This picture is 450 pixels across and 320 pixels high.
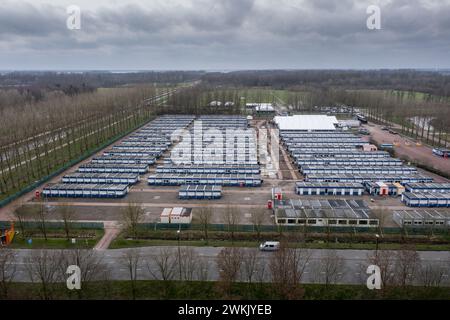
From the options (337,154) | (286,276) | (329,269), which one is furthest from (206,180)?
(286,276)

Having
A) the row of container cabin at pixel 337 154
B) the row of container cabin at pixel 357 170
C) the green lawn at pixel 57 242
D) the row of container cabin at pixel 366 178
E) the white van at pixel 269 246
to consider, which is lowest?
the green lawn at pixel 57 242

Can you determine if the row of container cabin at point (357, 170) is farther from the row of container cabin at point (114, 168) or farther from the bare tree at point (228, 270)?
the bare tree at point (228, 270)

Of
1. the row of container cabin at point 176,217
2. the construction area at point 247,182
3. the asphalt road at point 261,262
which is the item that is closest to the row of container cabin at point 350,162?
the construction area at point 247,182

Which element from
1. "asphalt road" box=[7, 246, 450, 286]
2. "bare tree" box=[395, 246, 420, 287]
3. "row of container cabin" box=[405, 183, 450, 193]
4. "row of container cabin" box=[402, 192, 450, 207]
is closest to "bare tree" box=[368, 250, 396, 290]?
"bare tree" box=[395, 246, 420, 287]

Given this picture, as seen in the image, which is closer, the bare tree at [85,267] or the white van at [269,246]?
the bare tree at [85,267]

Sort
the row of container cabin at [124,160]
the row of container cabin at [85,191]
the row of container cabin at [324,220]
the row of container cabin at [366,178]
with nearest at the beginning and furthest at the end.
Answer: the row of container cabin at [324,220] → the row of container cabin at [85,191] → the row of container cabin at [366,178] → the row of container cabin at [124,160]

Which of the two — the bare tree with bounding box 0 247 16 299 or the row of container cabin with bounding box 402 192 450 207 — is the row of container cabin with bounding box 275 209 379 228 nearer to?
the row of container cabin with bounding box 402 192 450 207

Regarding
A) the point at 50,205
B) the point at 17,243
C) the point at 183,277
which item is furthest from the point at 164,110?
the point at 183,277
